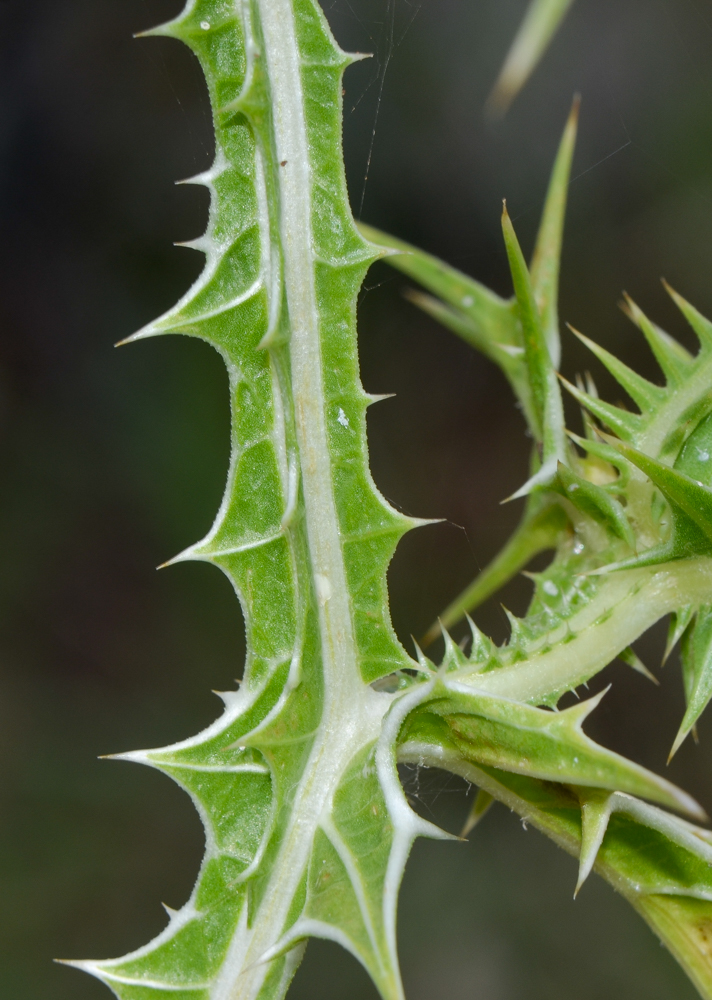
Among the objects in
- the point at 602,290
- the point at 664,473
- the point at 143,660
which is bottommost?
the point at 143,660

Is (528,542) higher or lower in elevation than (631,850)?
higher

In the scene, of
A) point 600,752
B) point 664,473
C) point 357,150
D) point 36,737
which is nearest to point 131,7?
point 357,150

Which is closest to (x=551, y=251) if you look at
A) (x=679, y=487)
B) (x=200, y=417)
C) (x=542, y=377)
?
(x=542, y=377)

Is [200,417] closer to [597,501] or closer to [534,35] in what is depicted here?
[534,35]

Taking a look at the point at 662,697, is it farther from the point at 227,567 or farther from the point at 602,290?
the point at 227,567

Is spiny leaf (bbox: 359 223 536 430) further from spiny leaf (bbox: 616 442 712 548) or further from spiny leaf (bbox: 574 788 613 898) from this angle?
spiny leaf (bbox: 574 788 613 898)

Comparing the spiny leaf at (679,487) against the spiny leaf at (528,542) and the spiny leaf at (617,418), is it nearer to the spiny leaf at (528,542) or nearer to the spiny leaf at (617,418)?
the spiny leaf at (617,418)

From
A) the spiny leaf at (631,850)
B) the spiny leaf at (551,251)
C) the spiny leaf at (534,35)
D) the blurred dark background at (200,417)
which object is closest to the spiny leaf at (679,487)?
the spiny leaf at (631,850)
